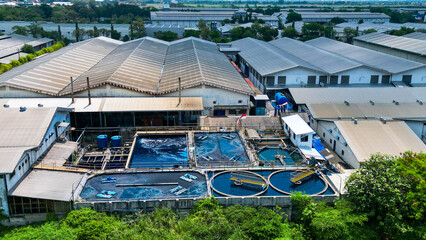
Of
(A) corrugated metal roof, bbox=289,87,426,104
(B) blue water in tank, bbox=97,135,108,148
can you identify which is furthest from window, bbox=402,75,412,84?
(B) blue water in tank, bbox=97,135,108,148

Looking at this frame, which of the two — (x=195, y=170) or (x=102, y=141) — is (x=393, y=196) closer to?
(x=195, y=170)

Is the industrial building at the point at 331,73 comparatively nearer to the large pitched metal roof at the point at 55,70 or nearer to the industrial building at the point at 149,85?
the industrial building at the point at 149,85

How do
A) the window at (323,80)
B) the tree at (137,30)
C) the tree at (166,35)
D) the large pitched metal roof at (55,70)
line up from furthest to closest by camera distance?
the tree at (137,30), the tree at (166,35), the window at (323,80), the large pitched metal roof at (55,70)

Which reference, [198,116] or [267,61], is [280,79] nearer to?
[267,61]

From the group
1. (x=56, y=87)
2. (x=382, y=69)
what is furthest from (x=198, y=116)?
(x=382, y=69)

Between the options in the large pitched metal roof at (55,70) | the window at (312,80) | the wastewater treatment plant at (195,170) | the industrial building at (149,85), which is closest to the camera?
the wastewater treatment plant at (195,170)

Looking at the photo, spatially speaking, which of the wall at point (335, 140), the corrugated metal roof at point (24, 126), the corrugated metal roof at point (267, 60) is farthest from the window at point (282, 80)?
the corrugated metal roof at point (24, 126)

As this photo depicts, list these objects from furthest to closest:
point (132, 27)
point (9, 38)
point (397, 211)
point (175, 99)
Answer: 1. point (132, 27)
2. point (9, 38)
3. point (175, 99)
4. point (397, 211)

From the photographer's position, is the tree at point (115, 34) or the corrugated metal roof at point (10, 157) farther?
the tree at point (115, 34)
